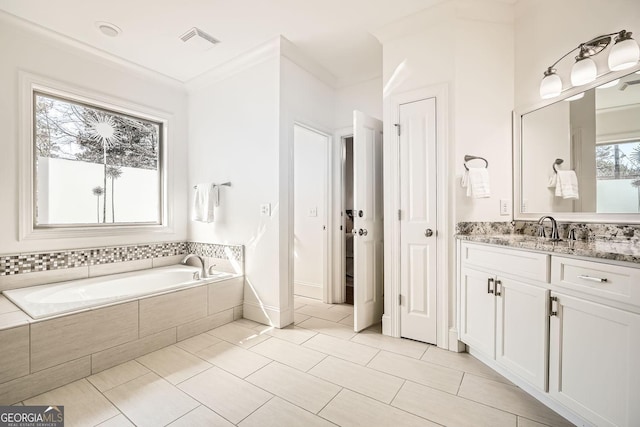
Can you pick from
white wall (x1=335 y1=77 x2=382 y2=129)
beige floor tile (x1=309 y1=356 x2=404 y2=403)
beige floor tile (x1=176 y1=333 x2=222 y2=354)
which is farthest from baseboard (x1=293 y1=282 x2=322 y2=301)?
white wall (x1=335 y1=77 x2=382 y2=129)

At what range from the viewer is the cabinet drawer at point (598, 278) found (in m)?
1.10

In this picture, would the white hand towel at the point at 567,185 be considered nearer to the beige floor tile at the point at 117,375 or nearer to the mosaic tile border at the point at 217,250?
the mosaic tile border at the point at 217,250

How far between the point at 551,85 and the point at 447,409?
2176 millimetres

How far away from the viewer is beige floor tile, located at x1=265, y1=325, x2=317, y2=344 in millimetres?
2426

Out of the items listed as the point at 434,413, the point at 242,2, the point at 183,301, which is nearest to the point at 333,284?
the point at 183,301

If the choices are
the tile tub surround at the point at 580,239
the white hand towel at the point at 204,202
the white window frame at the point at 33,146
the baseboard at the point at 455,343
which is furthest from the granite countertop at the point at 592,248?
the white window frame at the point at 33,146

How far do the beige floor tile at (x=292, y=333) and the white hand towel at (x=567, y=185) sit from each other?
223 cm

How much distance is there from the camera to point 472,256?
1.98 metres

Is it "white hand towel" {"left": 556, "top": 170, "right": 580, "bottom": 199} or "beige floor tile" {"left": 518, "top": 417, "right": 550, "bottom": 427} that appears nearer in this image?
"beige floor tile" {"left": 518, "top": 417, "right": 550, "bottom": 427}

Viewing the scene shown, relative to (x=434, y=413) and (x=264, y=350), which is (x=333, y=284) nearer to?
(x=264, y=350)

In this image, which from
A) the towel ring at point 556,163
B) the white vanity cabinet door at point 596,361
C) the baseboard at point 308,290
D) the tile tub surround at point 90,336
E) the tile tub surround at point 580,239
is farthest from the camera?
the baseboard at point 308,290

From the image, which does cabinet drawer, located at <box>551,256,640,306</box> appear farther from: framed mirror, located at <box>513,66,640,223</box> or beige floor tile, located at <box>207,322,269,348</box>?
beige floor tile, located at <box>207,322,269,348</box>

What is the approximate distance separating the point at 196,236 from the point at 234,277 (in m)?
0.97

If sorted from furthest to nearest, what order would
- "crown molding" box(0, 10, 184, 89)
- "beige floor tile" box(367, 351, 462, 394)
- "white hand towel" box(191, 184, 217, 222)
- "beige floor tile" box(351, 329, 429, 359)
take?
1. "white hand towel" box(191, 184, 217, 222)
2. "crown molding" box(0, 10, 184, 89)
3. "beige floor tile" box(351, 329, 429, 359)
4. "beige floor tile" box(367, 351, 462, 394)
